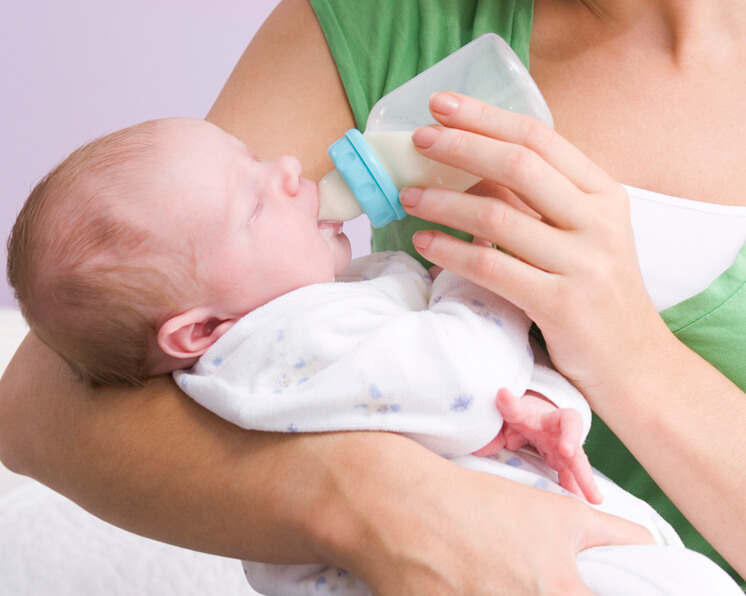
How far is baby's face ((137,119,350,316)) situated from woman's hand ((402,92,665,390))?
0.54ft

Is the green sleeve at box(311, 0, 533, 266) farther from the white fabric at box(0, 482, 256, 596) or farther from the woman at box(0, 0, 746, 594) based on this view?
the white fabric at box(0, 482, 256, 596)

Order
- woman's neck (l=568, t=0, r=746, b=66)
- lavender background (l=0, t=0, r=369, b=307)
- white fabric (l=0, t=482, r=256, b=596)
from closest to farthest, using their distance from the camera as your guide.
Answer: woman's neck (l=568, t=0, r=746, b=66) < white fabric (l=0, t=482, r=256, b=596) < lavender background (l=0, t=0, r=369, b=307)

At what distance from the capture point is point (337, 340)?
831 mm

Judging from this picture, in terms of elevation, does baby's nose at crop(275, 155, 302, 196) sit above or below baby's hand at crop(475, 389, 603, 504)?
above

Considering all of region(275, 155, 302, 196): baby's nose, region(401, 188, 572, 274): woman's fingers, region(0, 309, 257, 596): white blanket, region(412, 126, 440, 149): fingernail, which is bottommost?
region(0, 309, 257, 596): white blanket

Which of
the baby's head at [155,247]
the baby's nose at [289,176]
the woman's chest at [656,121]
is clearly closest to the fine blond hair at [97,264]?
the baby's head at [155,247]

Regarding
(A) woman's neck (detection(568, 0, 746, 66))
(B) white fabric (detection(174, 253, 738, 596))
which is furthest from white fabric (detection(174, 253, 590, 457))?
(A) woman's neck (detection(568, 0, 746, 66))

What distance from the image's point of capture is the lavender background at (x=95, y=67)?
7.77 feet

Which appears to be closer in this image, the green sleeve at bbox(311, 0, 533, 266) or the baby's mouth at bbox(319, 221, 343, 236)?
the baby's mouth at bbox(319, 221, 343, 236)

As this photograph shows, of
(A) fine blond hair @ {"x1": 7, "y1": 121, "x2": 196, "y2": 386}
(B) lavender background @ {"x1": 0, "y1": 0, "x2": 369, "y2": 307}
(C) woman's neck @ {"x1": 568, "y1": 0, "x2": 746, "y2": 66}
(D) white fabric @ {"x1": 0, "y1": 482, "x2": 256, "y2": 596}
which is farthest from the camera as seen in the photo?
(B) lavender background @ {"x1": 0, "y1": 0, "x2": 369, "y2": 307}

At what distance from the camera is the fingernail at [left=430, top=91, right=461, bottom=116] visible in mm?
792

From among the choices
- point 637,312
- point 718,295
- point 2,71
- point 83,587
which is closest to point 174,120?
point 637,312

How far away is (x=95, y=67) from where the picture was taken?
7.95ft

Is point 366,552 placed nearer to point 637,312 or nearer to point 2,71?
point 637,312
